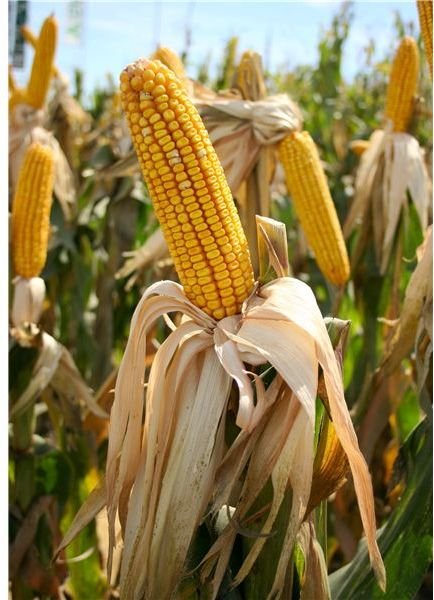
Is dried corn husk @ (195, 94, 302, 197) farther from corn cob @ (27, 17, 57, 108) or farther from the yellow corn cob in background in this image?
corn cob @ (27, 17, 57, 108)

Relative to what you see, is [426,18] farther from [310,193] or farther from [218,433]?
[218,433]

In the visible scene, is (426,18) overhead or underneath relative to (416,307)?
overhead

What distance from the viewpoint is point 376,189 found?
3.09 metres

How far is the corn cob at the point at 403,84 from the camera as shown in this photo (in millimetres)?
2811

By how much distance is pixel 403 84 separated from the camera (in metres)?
2.89

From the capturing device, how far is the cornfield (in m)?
1.27

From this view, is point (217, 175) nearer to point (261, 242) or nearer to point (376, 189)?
point (261, 242)

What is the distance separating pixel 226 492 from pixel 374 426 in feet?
4.69

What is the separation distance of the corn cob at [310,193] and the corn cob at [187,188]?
999mm

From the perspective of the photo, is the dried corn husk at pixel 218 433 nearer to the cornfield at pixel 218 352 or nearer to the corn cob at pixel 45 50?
the cornfield at pixel 218 352

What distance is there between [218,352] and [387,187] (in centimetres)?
191

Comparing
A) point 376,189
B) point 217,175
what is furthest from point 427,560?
point 376,189

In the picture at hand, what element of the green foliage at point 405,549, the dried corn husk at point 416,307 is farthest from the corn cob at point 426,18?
the green foliage at point 405,549

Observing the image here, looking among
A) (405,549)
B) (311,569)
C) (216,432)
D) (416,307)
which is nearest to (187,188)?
(216,432)
